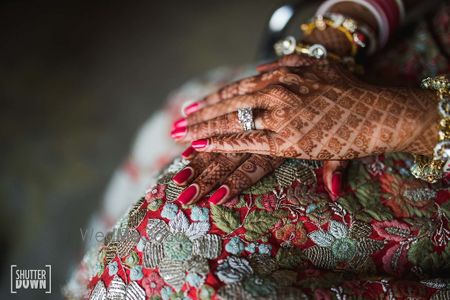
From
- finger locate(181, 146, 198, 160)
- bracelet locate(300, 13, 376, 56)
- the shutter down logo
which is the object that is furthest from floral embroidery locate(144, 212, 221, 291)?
bracelet locate(300, 13, 376, 56)

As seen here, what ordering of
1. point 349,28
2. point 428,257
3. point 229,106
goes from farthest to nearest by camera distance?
1. point 349,28
2. point 229,106
3. point 428,257

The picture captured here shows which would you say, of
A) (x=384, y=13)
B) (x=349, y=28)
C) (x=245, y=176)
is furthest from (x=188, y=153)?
(x=384, y=13)

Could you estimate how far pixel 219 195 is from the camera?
2.34 ft

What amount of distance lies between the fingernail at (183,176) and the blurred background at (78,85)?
54 centimetres

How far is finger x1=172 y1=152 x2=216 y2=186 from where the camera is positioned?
2.43ft

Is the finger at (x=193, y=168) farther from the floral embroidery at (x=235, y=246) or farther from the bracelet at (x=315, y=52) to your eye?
the bracelet at (x=315, y=52)

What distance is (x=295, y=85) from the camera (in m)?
0.80

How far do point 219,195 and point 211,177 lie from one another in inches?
1.7

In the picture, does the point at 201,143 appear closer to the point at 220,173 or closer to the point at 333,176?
the point at 220,173

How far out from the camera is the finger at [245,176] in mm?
716

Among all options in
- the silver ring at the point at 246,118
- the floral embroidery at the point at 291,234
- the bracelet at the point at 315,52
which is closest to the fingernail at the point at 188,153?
the silver ring at the point at 246,118

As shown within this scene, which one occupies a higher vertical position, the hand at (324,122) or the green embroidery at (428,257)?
the hand at (324,122)

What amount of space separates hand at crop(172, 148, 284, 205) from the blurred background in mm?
550

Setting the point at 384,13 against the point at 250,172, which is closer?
the point at 250,172
